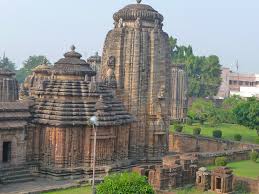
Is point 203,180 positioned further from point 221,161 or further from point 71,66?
point 71,66

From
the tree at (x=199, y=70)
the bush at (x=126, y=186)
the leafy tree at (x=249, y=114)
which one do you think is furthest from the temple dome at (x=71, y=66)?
the tree at (x=199, y=70)

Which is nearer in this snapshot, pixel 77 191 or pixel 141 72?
pixel 77 191

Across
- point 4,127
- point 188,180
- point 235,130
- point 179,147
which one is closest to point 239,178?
point 188,180

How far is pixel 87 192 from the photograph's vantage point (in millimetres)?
20594

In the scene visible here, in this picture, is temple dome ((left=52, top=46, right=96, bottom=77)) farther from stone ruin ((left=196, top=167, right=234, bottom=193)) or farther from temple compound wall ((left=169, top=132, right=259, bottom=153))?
temple compound wall ((left=169, top=132, right=259, bottom=153))

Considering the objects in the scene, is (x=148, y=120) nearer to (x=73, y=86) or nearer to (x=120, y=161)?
(x=120, y=161)

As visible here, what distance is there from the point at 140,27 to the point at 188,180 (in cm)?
960

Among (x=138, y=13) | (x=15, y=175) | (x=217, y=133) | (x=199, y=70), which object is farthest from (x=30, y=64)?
(x=15, y=175)

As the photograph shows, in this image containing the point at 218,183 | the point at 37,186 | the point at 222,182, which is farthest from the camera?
the point at 218,183

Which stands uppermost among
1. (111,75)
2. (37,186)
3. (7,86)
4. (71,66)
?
(71,66)

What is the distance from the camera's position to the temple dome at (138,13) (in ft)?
91.7

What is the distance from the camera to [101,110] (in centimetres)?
2389

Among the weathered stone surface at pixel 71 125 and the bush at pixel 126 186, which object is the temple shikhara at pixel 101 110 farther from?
the bush at pixel 126 186

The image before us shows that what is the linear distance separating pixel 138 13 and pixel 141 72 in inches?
141
